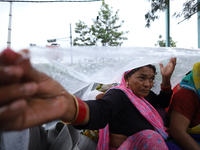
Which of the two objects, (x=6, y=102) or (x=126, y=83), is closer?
(x=6, y=102)

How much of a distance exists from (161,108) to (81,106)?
4.24 feet

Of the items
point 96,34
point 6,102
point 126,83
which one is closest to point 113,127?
point 126,83

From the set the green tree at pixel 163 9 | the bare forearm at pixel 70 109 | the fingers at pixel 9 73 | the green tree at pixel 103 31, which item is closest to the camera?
the fingers at pixel 9 73

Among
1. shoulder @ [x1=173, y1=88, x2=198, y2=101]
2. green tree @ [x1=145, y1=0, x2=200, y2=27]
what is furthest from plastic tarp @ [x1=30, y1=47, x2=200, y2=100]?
green tree @ [x1=145, y1=0, x2=200, y2=27]

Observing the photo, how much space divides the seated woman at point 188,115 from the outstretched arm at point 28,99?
1.03 m

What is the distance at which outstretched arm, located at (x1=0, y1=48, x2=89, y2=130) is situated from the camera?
0.32 meters

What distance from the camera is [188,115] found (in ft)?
4.03

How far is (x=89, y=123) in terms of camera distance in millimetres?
748

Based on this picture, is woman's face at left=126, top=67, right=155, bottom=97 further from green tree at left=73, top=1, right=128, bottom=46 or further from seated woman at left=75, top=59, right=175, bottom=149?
green tree at left=73, top=1, right=128, bottom=46

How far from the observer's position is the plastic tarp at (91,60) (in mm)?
677

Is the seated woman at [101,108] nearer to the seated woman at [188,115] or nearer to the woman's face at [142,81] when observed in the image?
the woman's face at [142,81]

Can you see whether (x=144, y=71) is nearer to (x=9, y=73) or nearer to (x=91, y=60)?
(x=91, y=60)

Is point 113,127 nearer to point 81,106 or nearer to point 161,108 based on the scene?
point 81,106

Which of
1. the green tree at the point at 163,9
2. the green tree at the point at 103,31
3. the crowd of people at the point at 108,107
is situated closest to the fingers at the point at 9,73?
the crowd of people at the point at 108,107
